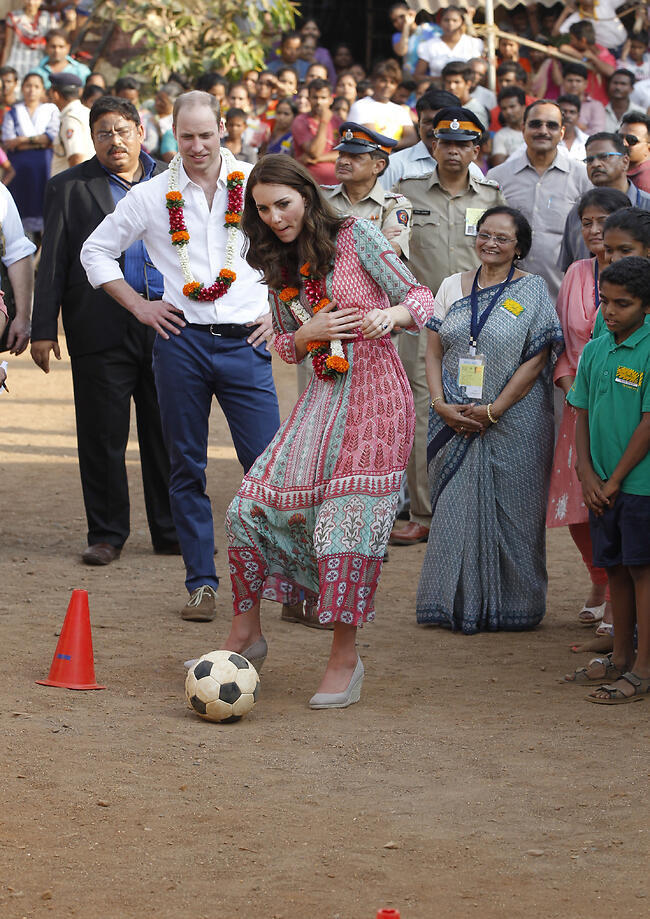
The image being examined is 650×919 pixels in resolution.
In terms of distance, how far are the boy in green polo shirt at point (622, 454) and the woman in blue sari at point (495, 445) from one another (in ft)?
3.17

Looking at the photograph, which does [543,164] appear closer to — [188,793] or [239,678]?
[239,678]

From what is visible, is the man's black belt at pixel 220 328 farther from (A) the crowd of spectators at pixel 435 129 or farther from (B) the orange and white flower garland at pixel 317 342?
(B) the orange and white flower garland at pixel 317 342

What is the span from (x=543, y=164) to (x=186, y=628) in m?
4.24

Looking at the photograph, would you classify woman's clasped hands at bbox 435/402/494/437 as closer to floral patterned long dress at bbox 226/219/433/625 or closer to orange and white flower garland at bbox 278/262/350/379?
floral patterned long dress at bbox 226/219/433/625

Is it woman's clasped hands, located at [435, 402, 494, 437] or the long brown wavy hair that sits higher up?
the long brown wavy hair

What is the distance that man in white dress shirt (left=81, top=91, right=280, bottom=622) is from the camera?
22.7 ft

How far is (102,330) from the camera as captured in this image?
810 centimetres

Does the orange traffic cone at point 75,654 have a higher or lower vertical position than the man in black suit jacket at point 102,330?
lower

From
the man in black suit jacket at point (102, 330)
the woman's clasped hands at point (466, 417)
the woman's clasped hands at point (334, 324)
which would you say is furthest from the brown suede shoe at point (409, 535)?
the woman's clasped hands at point (334, 324)

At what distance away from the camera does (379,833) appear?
4.41 metres

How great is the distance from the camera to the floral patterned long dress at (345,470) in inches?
219

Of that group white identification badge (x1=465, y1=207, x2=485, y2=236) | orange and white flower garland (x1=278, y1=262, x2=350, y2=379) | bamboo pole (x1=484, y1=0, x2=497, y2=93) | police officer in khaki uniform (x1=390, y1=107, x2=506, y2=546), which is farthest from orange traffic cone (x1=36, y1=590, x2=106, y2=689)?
bamboo pole (x1=484, y1=0, x2=497, y2=93)

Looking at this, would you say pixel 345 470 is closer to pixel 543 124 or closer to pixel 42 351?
pixel 42 351

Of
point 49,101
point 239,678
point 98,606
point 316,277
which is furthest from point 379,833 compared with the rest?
point 49,101
